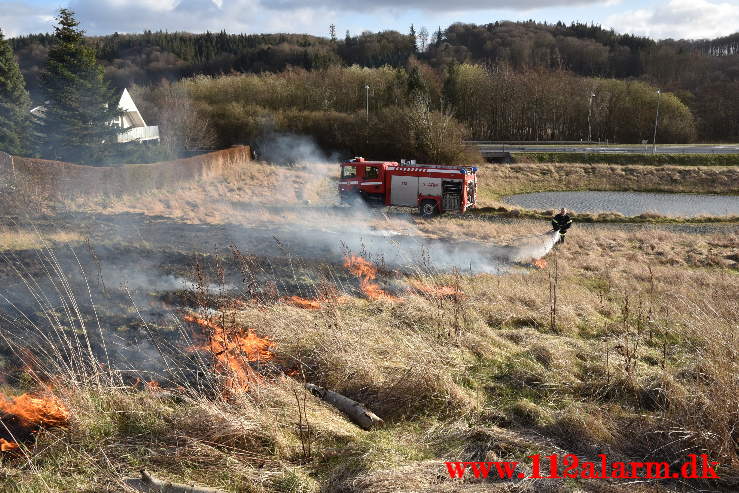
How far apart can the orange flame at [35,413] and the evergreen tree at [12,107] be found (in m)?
28.1

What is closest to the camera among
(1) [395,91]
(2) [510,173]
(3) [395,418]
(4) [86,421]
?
(4) [86,421]

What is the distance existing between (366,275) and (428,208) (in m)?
12.5

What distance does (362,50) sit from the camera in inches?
4390

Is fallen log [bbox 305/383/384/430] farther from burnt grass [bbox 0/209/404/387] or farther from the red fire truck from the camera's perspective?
the red fire truck

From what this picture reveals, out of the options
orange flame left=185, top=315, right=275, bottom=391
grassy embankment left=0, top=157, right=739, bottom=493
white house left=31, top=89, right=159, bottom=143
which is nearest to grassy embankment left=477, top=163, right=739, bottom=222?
white house left=31, top=89, right=159, bottom=143

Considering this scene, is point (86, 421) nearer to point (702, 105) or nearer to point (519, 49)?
point (702, 105)

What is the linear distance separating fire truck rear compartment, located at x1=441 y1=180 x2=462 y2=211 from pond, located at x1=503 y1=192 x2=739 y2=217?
785 cm

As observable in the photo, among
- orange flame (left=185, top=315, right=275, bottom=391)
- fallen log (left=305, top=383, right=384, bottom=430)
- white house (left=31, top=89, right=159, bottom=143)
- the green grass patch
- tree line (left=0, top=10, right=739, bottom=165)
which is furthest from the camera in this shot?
the green grass patch

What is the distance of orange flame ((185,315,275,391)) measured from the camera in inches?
231

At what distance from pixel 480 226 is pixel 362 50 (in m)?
98.2

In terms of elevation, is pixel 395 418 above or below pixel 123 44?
below

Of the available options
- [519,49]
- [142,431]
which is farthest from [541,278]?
[519,49]

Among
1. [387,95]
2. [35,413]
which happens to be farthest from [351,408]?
[387,95]

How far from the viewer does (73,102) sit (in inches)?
1119
